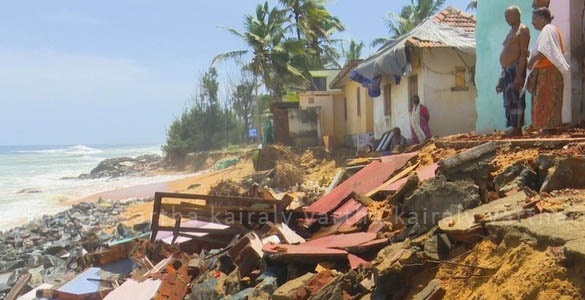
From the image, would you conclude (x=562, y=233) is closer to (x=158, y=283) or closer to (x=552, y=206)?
(x=552, y=206)

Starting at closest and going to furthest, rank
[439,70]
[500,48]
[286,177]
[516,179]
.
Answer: [516,179] → [500,48] → [439,70] → [286,177]

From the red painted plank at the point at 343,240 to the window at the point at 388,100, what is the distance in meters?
11.4

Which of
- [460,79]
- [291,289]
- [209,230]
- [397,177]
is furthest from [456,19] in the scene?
[291,289]

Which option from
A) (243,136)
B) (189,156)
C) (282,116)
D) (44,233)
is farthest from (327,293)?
(243,136)

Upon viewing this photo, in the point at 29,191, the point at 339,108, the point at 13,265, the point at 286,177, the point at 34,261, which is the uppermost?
the point at 339,108

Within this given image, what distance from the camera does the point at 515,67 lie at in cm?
645

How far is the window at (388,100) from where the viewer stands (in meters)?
15.7

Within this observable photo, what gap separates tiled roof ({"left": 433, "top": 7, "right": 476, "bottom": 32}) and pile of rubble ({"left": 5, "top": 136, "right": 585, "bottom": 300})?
28.2 ft

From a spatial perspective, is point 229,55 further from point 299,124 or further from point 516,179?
point 516,179

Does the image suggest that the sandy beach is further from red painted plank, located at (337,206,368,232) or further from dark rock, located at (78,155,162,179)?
dark rock, located at (78,155,162,179)

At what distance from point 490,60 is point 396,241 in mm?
6580

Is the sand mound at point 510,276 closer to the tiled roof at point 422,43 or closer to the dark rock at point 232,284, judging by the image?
the dark rock at point 232,284

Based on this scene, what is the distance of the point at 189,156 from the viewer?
36656 mm

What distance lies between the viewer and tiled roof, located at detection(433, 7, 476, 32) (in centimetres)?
1420
